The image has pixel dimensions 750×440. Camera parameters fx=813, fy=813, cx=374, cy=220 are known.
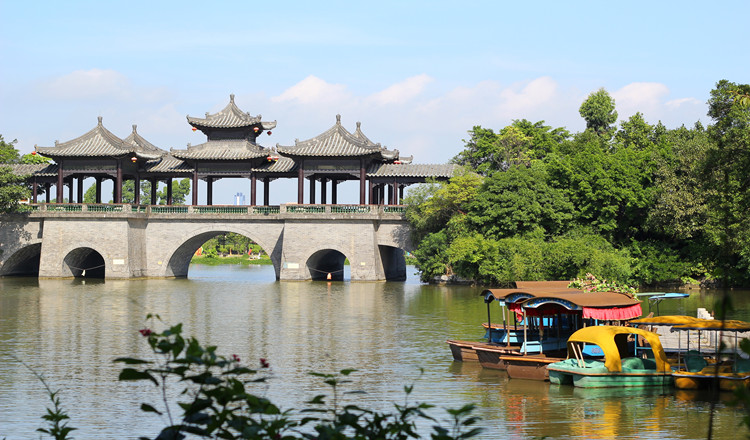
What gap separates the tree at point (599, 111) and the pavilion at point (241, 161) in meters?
16.8

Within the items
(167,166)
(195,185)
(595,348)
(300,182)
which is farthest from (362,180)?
(595,348)

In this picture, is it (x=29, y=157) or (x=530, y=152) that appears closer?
(x=530, y=152)

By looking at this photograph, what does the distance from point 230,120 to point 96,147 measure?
6.93 metres

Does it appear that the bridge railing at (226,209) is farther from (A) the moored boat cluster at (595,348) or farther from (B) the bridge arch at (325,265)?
(A) the moored boat cluster at (595,348)

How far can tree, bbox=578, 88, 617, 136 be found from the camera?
53844 millimetres

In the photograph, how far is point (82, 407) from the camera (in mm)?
12578

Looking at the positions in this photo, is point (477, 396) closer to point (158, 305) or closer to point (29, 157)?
point (158, 305)

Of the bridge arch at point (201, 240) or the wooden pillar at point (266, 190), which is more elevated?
the wooden pillar at point (266, 190)

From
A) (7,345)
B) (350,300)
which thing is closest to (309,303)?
(350,300)

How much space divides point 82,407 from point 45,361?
4.76 meters

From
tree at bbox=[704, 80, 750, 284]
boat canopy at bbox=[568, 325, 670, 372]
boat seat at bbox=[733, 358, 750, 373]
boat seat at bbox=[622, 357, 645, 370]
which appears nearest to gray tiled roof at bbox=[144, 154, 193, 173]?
tree at bbox=[704, 80, 750, 284]

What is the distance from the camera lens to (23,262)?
43594mm

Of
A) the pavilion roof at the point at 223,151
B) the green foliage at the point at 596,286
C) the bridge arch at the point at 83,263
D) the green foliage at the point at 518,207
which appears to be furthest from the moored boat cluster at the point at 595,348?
the bridge arch at the point at 83,263

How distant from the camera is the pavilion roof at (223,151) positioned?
4084cm
